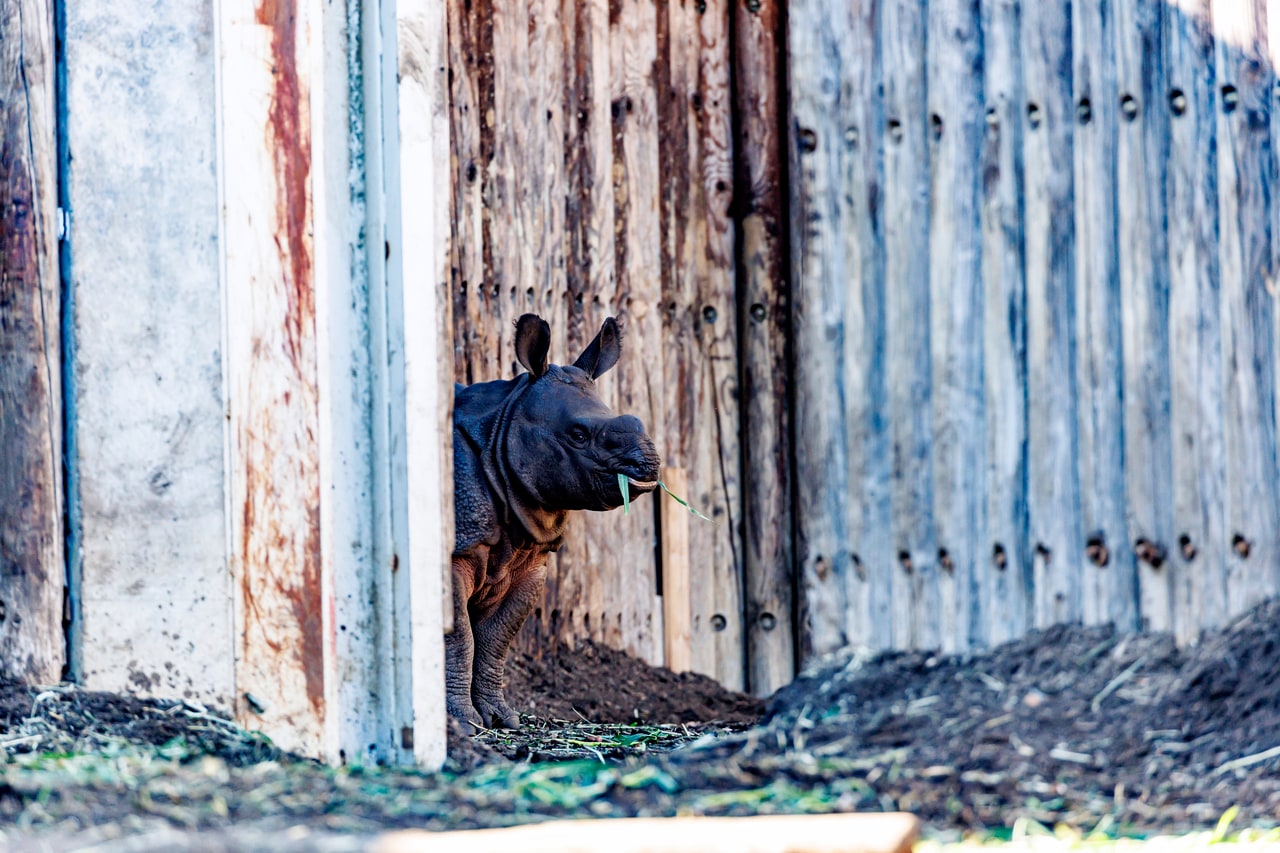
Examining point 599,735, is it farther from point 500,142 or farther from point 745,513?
point 500,142

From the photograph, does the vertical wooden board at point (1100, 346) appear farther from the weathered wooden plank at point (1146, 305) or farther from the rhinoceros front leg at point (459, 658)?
the rhinoceros front leg at point (459, 658)

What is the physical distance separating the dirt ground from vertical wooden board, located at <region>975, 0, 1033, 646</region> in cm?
45

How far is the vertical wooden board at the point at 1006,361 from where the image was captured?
232 inches

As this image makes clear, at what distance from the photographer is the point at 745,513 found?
27.0 feet

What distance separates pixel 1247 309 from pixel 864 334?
61.3 inches

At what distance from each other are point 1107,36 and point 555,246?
296 centimetres

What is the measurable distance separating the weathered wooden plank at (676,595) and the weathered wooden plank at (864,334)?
1439mm

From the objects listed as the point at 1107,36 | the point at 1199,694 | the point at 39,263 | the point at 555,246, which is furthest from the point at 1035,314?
the point at 39,263

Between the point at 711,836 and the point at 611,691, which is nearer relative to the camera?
the point at 711,836

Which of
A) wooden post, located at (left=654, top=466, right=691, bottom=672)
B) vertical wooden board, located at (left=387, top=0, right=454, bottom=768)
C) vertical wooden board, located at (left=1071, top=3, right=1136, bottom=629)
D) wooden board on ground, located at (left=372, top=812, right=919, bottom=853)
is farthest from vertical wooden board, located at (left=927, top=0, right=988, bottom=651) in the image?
wooden board on ground, located at (left=372, top=812, right=919, bottom=853)

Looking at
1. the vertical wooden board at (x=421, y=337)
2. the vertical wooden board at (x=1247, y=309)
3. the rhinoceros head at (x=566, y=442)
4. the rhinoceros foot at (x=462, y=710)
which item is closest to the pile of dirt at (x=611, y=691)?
the rhinoceros foot at (x=462, y=710)

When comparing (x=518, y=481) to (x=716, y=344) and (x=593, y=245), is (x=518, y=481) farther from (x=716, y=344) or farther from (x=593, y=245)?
(x=716, y=344)

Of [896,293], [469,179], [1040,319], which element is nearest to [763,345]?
[469,179]

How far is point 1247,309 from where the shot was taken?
5484mm
